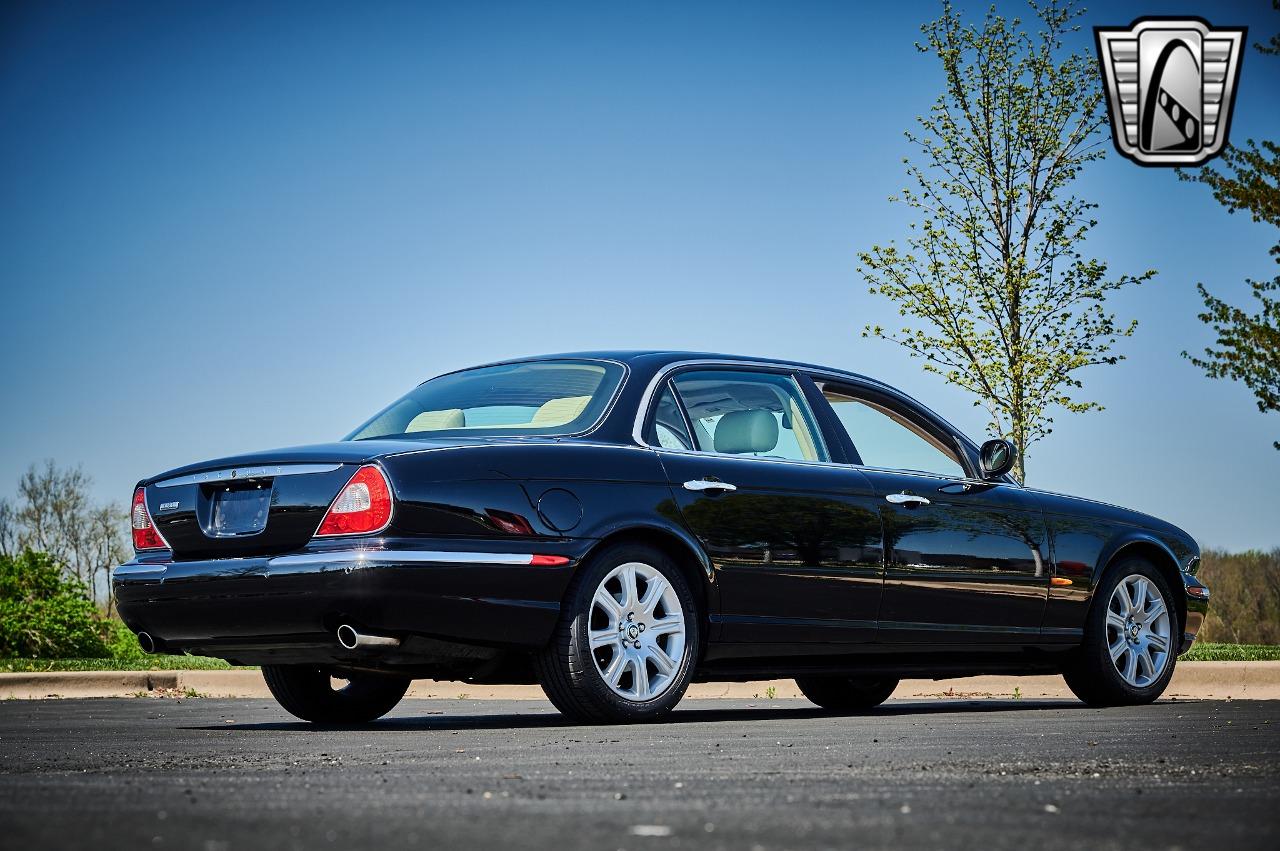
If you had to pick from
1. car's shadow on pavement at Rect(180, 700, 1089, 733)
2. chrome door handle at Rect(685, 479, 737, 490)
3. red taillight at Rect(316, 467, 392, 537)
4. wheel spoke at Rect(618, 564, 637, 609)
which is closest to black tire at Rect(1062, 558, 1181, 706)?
car's shadow on pavement at Rect(180, 700, 1089, 733)

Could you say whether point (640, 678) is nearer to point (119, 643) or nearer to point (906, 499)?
point (906, 499)

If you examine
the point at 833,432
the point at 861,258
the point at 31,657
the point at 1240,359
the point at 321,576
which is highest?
the point at 861,258

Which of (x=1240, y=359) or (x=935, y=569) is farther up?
(x=1240, y=359)

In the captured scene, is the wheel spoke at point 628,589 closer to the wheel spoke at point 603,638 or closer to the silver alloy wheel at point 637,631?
the silver alloy wheel at point 637,631

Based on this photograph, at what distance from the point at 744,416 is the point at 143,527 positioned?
2730mm

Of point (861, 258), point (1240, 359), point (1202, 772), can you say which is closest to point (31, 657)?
point (861, 258)

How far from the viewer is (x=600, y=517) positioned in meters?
6.38

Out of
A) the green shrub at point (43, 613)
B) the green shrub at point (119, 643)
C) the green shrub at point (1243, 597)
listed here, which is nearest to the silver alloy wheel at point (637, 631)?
the green shrub at point (43, 613)

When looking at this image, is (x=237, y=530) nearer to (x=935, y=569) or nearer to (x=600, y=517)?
(x=600, y=517)

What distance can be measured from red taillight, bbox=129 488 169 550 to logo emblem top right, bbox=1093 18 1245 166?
774 centimetres

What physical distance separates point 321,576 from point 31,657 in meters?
12.4

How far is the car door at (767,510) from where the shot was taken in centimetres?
680

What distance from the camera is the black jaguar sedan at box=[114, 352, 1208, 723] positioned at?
19.9 ft

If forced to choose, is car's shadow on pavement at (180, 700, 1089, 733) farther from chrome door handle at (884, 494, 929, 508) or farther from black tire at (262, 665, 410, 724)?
chrome door handle at (884, 494, 929, 508)
